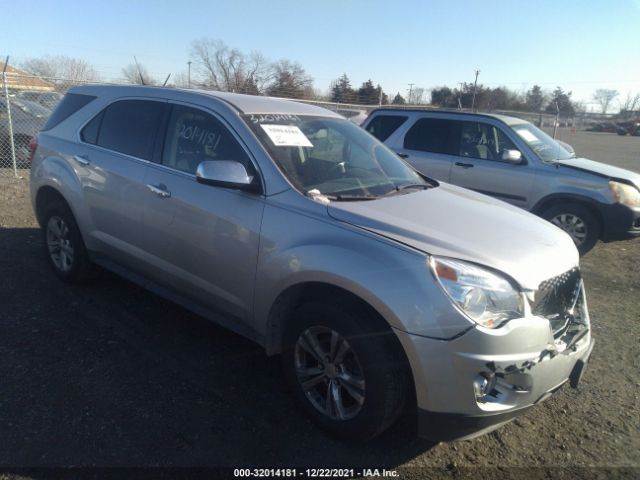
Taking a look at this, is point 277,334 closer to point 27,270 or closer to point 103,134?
point 103,134

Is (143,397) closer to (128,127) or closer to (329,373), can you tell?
(329,373)

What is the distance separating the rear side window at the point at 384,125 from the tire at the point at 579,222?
2.65 m

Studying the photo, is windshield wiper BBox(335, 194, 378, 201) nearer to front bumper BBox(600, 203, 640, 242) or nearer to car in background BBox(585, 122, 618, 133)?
front bumper BBox(600, 203, 640, 242)

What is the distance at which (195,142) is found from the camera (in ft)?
11.7

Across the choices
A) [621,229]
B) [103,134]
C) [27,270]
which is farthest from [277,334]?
[621,229]

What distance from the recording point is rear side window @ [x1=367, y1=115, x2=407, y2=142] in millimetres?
8016

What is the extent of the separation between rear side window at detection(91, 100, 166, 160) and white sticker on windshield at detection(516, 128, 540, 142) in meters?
5.21

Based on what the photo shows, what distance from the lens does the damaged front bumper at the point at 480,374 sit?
7.54 feet

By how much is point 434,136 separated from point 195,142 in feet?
16.2

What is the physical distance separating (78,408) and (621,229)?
6.52 metres

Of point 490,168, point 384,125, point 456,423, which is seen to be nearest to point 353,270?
point 456,423

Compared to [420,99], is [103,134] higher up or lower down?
lower down

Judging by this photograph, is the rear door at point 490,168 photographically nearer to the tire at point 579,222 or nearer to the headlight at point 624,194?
the tire at point 579,222

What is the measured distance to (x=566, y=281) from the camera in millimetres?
2818
